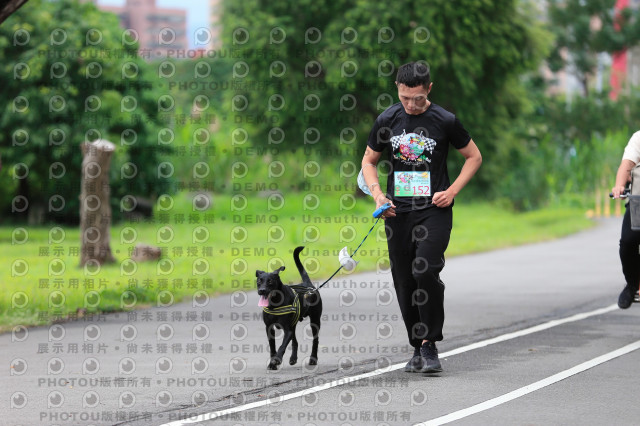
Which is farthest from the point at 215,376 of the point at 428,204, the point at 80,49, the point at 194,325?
the point at 80,49

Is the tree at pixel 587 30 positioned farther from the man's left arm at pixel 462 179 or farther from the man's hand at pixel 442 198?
the man's hand at pixel 442 198

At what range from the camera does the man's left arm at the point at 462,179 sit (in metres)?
8.07

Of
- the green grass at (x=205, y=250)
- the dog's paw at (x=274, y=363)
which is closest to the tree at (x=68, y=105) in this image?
the green grass at (x=205, y=250)

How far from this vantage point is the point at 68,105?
33500 millimetres

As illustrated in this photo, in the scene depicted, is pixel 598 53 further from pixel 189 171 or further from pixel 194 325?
pixel 194 325

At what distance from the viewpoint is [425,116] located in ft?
26.7

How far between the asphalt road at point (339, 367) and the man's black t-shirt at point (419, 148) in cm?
127

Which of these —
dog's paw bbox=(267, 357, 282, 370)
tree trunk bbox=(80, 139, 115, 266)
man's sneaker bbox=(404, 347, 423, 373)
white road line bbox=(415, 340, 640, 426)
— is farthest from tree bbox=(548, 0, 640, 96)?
dog's paw bbox=(267, 357, 282, 370)

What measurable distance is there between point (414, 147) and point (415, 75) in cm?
52

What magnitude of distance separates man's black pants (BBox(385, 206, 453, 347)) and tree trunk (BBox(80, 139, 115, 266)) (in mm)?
10234

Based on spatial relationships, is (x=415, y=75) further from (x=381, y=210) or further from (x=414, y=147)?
(x=381, y=210)

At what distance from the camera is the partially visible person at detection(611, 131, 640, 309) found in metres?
10.0

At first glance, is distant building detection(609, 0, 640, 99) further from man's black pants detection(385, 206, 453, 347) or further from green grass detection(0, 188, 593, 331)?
man's black pants detection(385, 206, 453, 347)

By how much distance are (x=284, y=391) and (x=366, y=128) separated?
28940 mm
